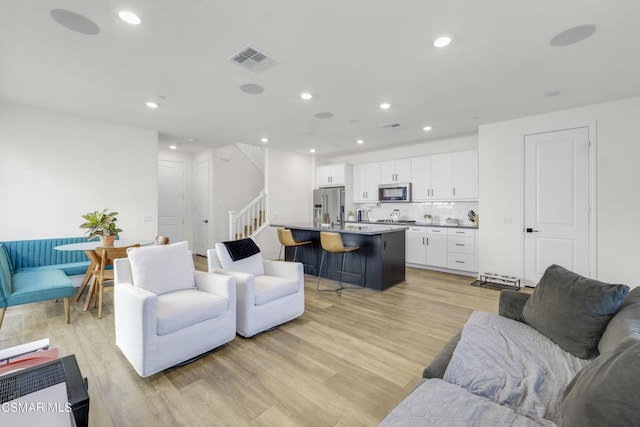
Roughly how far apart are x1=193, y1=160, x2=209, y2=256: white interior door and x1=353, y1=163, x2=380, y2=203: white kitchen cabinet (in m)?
3.78

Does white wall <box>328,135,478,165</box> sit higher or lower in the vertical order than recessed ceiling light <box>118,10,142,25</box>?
lower

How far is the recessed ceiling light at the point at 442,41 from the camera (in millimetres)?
2453

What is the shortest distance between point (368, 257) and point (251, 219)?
3.76 meters

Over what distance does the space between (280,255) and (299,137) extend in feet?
8.92

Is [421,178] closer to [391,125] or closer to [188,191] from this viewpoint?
[391,125]

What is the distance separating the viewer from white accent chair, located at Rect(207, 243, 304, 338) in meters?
2.73

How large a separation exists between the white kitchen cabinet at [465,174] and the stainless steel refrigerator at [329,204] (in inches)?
105

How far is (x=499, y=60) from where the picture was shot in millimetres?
2834

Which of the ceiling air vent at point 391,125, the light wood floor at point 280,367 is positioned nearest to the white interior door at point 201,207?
the light wood floor at point 280,367

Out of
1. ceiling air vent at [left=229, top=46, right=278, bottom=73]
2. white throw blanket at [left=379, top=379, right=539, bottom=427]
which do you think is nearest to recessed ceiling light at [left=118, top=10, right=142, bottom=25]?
ceiling air vent at [left=229, top=46, right=278, bottom=73]

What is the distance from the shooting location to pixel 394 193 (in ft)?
21.1

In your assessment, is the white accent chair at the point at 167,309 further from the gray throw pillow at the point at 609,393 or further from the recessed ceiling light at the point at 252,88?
the gray throw pillow at the point at 609,393

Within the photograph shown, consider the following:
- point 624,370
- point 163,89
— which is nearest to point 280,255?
point 163,89

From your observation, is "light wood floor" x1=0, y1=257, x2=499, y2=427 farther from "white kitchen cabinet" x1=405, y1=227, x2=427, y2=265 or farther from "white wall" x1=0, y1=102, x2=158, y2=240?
"white kitchen cabinet" x1=405, y1=227, x2=427, y2=265
